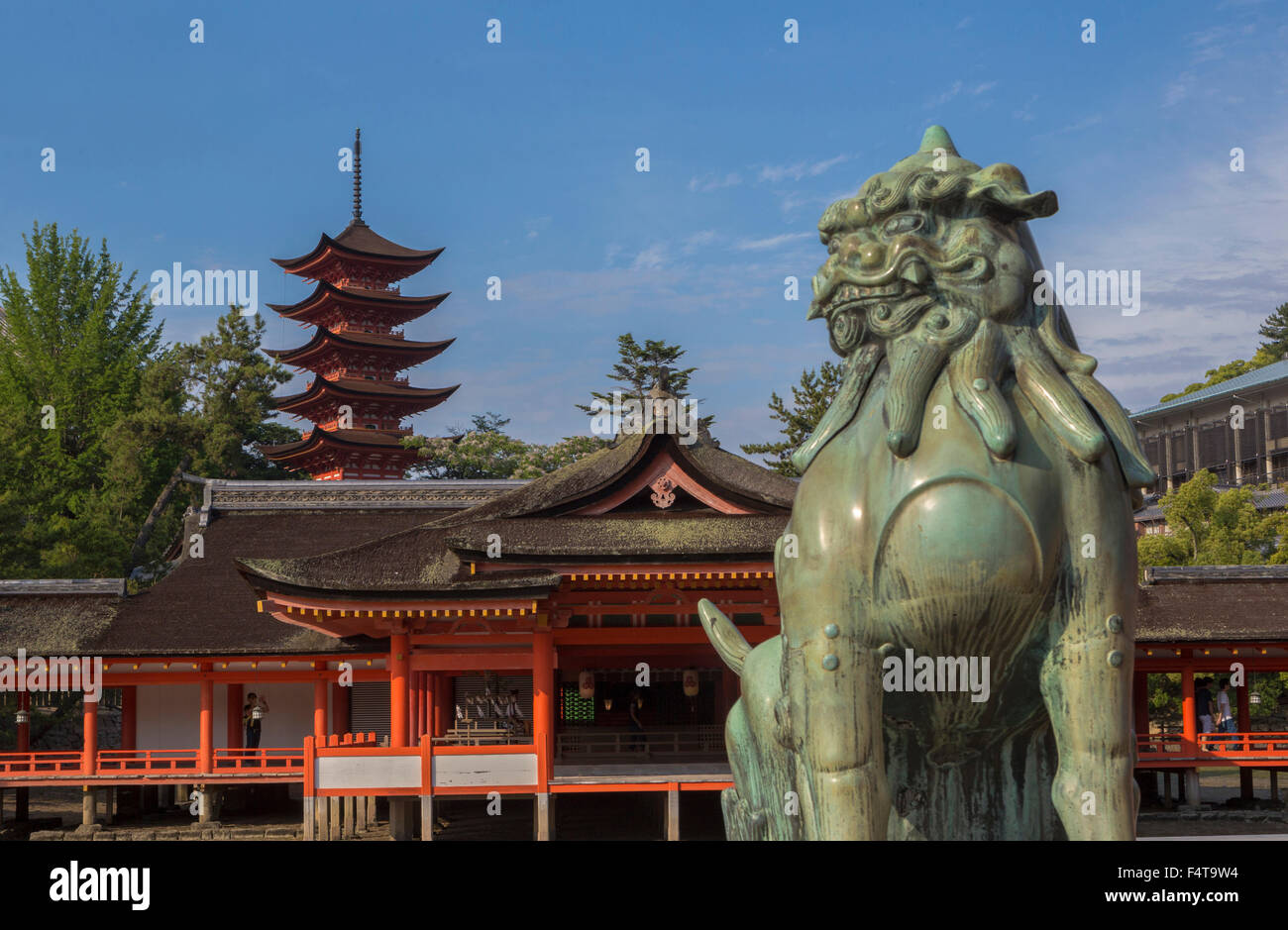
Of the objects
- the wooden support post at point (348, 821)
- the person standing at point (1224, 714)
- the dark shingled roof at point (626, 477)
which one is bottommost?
the wooden support post at point (348, 821)

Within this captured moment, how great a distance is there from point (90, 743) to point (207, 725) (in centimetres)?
171

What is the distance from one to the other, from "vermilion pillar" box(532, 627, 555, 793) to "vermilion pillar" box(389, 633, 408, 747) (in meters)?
1.75

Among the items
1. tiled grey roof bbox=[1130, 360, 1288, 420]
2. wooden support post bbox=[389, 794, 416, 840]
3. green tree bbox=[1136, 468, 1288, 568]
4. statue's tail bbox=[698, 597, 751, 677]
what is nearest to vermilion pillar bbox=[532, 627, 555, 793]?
wooden support post bbox=[389, 794, 416, 840]

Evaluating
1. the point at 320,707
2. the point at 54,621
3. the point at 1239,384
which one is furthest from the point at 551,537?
the point at 1239,384

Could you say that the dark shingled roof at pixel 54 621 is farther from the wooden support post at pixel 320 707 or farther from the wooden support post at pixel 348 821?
the wooden support post at pixel 348 821

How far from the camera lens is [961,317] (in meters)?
4.70

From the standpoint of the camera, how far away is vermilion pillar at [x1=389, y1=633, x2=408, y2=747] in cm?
1669

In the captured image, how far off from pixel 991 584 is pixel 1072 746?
63cm

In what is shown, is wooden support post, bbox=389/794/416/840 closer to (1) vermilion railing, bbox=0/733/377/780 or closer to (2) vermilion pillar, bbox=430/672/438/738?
(1) vermilion railing, bbox=0/733/377/780

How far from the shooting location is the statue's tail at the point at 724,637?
5.48 m

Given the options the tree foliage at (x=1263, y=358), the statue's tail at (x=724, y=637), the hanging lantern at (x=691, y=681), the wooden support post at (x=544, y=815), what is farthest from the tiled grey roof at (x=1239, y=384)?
the statue's tail at (x=724, y=637)

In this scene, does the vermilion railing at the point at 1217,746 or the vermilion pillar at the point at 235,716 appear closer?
Result: the vermilion railing at the point at 1217,746

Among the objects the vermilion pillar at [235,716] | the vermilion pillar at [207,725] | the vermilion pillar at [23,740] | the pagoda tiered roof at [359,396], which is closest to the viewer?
the vermilion pillar at [207,725]

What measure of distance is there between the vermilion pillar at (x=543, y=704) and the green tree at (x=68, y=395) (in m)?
16.5
